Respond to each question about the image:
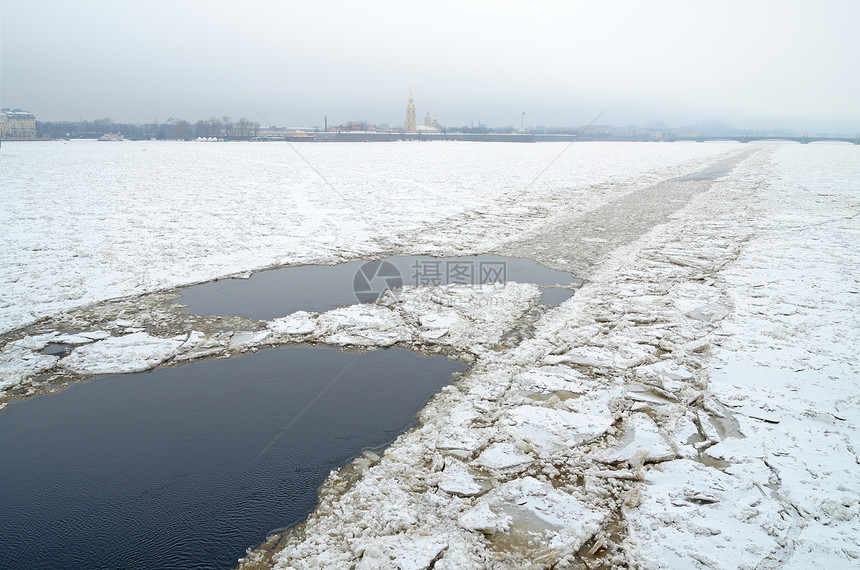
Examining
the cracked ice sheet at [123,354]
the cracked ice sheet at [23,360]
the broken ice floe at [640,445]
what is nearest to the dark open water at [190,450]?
the cracked ice sheet at [123,354]

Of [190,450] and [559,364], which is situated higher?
[559,364]

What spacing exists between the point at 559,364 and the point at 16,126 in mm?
117804

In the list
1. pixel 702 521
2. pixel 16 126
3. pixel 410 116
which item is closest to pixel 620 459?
pixel 702 521

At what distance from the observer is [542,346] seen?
482 cm

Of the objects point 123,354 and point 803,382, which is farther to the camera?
point 123,354

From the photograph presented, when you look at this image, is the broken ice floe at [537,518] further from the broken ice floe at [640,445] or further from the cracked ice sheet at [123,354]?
the cracked ice sheet at [123,354]

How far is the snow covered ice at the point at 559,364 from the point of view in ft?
8.50

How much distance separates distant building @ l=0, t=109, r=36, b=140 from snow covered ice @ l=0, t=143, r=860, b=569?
103 meters

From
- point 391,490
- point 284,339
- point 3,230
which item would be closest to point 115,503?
point 391,490

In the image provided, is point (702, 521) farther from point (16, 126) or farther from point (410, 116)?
point (410, 116)

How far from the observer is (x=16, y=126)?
8962 cm

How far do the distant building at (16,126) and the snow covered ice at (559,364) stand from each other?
338ft

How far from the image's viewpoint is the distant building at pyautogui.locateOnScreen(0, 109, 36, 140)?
87.0 m

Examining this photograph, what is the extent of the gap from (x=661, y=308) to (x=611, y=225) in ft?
18.8
